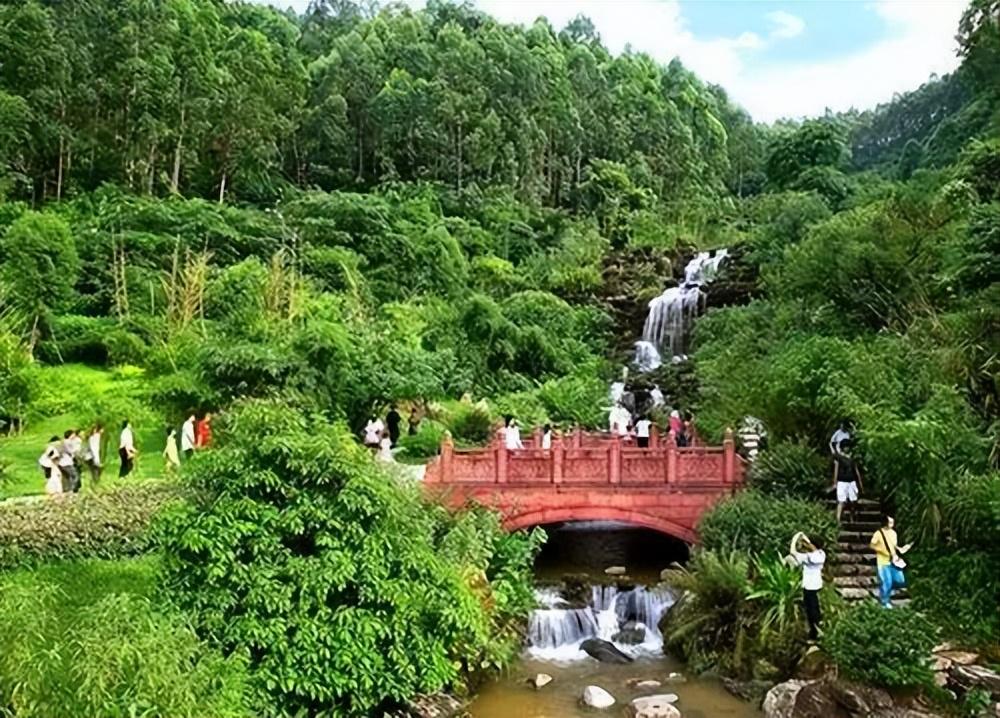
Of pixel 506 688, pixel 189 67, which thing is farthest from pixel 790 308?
pixel 189 67

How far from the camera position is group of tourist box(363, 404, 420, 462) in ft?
59.9

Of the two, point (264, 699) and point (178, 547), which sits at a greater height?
point (178, 547)

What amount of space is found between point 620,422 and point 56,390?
14.4 metres

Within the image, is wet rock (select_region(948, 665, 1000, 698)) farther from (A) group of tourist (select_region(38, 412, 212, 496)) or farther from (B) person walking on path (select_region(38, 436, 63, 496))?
(B) person walking on path (select_region(38, 436, 63, 496))

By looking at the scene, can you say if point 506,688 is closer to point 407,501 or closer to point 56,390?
point 407,501

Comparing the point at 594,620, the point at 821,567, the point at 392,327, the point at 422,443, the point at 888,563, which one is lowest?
the point at 594,620

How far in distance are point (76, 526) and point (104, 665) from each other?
6.08m

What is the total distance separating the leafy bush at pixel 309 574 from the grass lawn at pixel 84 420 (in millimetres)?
5931

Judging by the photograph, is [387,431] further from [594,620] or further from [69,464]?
[69,464]

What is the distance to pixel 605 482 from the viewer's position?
17109 mm

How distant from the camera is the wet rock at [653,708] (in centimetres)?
1273

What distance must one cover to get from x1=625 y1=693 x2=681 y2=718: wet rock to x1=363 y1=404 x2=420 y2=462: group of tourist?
5.69 metres

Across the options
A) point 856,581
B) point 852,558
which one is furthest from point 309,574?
point 852,558

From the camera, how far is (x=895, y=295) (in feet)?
67.8
